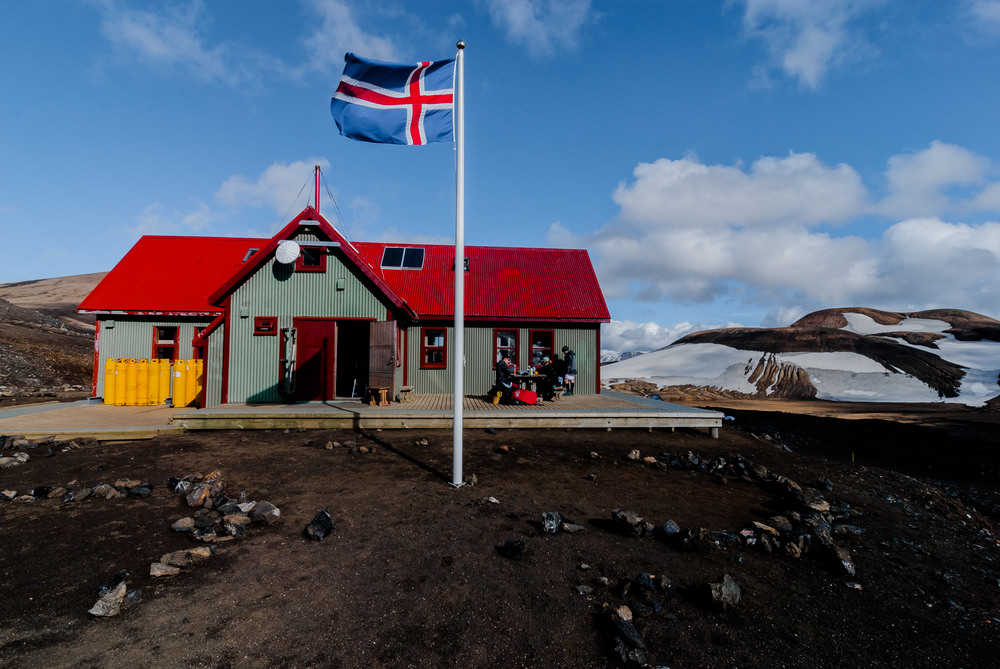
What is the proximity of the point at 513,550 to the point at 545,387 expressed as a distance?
10.3 metres

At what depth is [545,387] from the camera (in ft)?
49.9

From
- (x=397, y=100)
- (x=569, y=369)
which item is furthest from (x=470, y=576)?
(x=569, y=369)

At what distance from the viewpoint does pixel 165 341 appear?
16844mm

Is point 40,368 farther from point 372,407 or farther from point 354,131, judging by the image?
point 354,131

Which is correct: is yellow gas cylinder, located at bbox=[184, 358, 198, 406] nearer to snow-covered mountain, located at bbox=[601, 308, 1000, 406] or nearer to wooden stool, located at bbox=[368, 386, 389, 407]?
wooden stool, located at bbox=[368, 386, 389, 407]

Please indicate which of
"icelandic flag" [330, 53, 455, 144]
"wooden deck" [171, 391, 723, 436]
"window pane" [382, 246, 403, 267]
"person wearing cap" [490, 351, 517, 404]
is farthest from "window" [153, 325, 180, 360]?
"icelandic flag" [330, 53, 455, 144]

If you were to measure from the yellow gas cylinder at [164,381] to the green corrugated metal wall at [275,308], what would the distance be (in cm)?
349

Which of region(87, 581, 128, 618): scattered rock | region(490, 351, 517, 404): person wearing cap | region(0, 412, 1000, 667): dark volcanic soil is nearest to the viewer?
region(0, 412, 1000, 667): dark volcanic soil

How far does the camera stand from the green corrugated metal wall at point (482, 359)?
1706 cm

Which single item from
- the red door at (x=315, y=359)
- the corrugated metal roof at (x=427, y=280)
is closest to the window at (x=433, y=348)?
the corrugated metal roof at (x=427, y=280)

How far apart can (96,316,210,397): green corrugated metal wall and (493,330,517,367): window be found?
1110 cm

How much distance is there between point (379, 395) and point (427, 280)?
22.2ft

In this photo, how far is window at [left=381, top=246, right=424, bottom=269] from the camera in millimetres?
19406

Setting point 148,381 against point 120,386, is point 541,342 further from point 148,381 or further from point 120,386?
point 120,386
